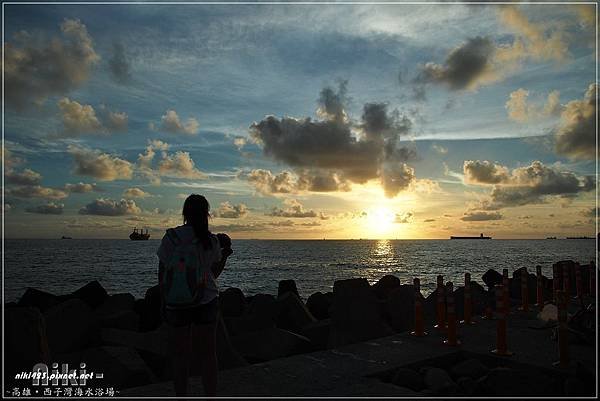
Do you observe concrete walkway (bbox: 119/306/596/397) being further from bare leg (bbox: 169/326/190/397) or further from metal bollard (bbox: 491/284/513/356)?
bare leg (bbox: 169/326/190/397)

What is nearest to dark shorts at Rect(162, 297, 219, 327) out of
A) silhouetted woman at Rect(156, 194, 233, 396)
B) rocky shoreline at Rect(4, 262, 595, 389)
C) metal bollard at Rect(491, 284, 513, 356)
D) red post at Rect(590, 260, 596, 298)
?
silhouetted woman at Rect(156, 194, 233, 396)

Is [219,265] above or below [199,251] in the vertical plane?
below

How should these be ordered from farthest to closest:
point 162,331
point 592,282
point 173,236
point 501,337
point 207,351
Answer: point 592,282
point 162,331
point 501,337
point 207,351
point 173,236

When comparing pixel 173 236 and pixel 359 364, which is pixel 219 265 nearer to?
pixel 173 236

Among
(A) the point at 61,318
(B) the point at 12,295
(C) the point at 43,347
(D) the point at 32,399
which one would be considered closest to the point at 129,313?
(A) the point at 61,318

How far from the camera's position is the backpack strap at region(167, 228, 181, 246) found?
3975mm

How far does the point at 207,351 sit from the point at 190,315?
0.42 m

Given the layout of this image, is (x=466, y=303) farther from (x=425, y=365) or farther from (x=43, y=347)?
(x=43, y=347)

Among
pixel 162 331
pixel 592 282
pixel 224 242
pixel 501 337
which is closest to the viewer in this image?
pixel 224 242

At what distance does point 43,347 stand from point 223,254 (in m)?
3.53

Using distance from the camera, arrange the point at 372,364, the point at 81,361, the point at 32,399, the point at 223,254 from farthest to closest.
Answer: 1. the point at 81,361
2. the point at 372,364
3. the point at 32,399
4. the point at 223,254

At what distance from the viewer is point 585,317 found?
7.29 m

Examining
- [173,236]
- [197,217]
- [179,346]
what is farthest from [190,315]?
[197,217]

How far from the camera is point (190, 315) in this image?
3.95 metres
